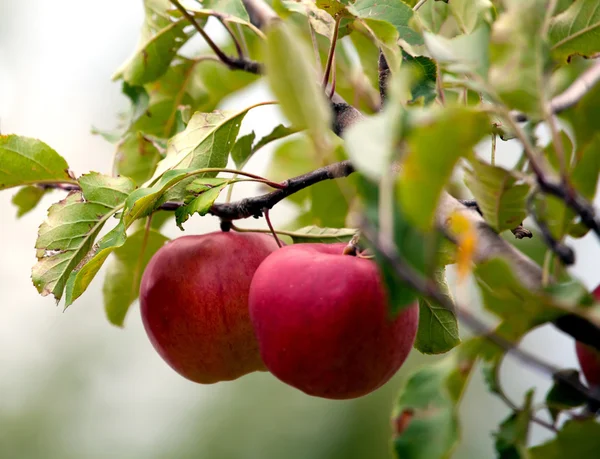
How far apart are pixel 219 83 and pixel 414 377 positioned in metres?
0.56

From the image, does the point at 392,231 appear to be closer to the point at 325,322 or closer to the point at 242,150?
the point at 325,322

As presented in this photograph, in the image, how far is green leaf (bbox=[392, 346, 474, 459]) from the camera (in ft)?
0.93

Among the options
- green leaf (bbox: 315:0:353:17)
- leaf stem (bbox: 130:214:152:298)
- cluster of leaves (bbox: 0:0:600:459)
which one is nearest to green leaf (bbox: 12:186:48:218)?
cluster of leaves (bbox: 0:0:600:459)

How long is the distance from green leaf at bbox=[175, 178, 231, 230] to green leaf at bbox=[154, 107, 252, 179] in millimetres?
37

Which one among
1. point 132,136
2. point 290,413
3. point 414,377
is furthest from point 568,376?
point 290,413

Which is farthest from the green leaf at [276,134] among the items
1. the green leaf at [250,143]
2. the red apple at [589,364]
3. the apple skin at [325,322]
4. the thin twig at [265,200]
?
the red apple at [589,364]

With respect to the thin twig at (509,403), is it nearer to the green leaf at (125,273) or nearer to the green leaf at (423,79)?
the green leaf at (423,79)

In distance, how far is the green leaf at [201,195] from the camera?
0.47 m

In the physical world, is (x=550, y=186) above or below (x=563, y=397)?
above

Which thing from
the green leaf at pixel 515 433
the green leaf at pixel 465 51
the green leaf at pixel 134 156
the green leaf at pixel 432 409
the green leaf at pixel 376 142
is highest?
the green leaf at pixel 376 142

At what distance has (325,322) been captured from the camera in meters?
0.40

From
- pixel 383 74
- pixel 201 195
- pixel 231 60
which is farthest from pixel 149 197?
pixel 231 60

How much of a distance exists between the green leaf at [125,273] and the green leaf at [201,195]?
181mm

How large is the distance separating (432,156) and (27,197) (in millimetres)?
543
